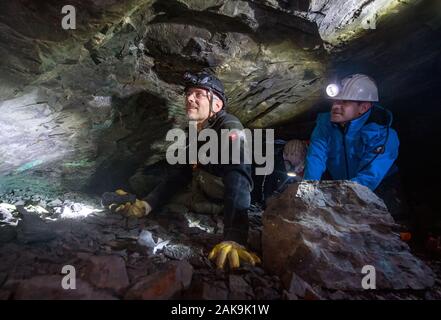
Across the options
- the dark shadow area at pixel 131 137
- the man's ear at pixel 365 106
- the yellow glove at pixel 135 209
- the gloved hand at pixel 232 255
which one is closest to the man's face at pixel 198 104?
the dark shadow area at pixel 131 137

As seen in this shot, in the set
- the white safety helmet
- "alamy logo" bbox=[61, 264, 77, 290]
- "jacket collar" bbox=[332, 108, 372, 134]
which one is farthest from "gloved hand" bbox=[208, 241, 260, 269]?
the white safety helmet

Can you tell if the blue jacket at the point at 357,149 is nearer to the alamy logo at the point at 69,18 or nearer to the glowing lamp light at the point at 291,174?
the glowing lamp light at the point at 291,174

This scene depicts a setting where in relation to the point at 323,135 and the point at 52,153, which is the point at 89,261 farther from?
the point at 323,135

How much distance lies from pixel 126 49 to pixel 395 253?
10.5 ft

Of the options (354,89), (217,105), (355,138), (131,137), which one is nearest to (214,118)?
(217,105)

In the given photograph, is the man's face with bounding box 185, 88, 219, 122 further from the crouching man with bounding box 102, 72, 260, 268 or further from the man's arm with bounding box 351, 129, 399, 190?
the man's arm with bounding box 351, 129, 399, 190

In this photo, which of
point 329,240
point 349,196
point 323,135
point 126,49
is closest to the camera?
point 329,240

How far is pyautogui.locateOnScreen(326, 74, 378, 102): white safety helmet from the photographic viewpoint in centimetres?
401

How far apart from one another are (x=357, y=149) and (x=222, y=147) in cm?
239

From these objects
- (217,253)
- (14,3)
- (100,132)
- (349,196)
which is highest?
(14,3)

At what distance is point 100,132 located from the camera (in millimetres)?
3893

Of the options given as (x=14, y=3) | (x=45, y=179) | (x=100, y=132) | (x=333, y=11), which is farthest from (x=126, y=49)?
(x=45, y=179)

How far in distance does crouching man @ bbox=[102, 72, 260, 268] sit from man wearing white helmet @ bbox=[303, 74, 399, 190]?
176 cm

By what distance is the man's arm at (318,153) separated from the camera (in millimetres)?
4287
